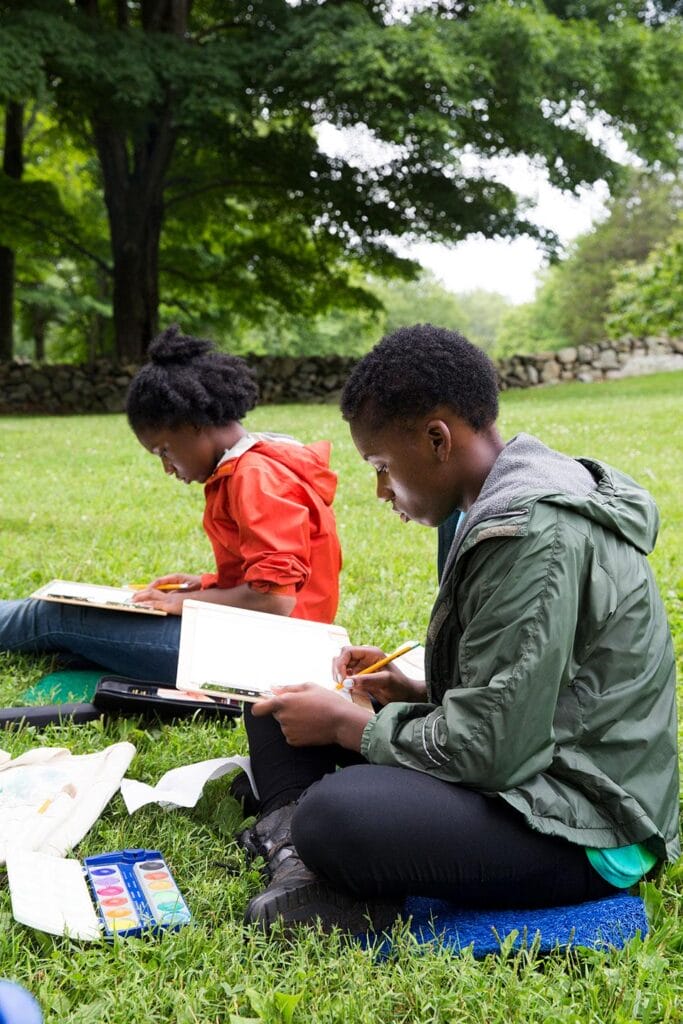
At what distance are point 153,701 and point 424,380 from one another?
1.73 meters

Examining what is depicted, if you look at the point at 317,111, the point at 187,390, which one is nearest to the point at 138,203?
the point at 317,111

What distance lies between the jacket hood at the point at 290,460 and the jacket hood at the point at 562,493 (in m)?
1.20

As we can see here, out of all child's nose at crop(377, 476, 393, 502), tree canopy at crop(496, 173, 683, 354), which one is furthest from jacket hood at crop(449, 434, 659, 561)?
tree canopy at crop(496, 173, 683, 354)

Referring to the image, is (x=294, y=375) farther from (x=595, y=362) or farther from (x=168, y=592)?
(x=168, y=592)

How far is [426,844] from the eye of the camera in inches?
77.0

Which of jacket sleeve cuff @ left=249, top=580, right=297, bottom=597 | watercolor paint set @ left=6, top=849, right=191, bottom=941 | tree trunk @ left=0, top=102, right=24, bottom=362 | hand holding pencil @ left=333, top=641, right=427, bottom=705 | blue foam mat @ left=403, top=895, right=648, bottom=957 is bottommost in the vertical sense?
watercolor paint set @ left=6, top=849, right=191, bottom=941

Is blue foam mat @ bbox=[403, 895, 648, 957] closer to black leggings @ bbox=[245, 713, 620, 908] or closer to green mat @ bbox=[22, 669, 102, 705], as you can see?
black leggings @ bbox=[245, 713, 620, 908]

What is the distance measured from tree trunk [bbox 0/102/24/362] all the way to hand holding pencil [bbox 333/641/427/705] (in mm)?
17837

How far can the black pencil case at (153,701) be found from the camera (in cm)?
330

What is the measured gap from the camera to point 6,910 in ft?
7.17

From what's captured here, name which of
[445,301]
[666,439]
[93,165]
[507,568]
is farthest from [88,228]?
[445,301]

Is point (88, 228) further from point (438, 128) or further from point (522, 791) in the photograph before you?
point (522, 791)

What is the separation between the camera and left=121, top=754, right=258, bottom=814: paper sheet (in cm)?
267

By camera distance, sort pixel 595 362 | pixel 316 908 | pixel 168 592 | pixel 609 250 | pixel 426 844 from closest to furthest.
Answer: pixel 426 844, pixel 316 908, pixel 168 592, pixel 595 362, pixel 609 250
